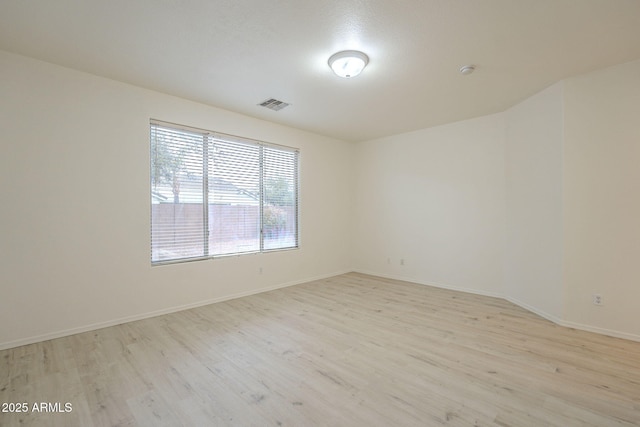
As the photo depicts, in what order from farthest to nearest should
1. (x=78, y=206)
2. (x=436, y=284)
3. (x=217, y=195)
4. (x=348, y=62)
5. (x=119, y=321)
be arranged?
(x=436, y=284), (x=217, y=195), (x=119, y=321), (x=78, y=206), (x=348, y=62)

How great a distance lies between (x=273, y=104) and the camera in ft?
12.9

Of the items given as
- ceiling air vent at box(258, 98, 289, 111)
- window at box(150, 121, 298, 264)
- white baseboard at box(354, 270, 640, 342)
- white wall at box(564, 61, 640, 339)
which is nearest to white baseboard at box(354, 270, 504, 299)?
white baseboard at box(354, 270, 640, 342)

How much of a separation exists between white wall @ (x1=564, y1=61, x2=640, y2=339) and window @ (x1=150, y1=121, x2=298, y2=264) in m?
3.89

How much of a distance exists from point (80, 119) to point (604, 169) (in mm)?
5649

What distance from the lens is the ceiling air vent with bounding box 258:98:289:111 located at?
383cm

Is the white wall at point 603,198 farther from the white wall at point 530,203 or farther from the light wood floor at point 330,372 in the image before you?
the light wood floor at point 330,372

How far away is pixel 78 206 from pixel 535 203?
5442 mm

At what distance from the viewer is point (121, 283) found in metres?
3.27

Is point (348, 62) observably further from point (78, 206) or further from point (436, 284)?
point (436, 284)

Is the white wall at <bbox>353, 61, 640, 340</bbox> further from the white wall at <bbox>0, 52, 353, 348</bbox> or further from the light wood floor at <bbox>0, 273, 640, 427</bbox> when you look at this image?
the white wall at <bbox>0, 52, 353, 348</bbox>

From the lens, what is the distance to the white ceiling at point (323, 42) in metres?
2.08

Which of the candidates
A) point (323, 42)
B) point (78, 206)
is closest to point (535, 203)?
point (323, 42)

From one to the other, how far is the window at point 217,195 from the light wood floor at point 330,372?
108cm

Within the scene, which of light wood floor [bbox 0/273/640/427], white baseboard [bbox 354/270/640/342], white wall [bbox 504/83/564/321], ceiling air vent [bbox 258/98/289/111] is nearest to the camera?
light wood floor [bbox 0/273/640/427]
